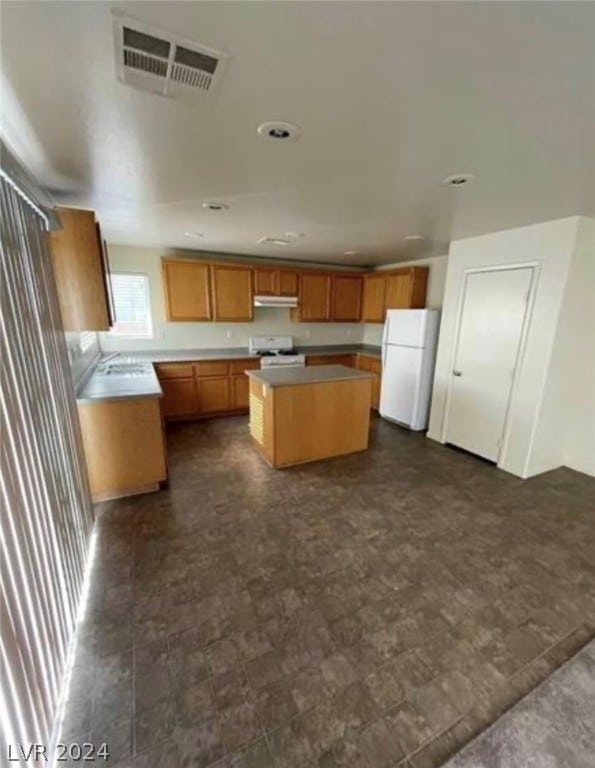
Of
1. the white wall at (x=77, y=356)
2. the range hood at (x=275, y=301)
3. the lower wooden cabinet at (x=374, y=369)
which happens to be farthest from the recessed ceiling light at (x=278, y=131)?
the lower wooden cabinet at (x=374, y=369)

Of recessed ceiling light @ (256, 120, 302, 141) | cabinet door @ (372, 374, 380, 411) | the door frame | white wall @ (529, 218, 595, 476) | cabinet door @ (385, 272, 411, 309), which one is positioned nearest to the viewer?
recessed ceiling light @ (256, 120, 302, 141)

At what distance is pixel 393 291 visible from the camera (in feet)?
17.1

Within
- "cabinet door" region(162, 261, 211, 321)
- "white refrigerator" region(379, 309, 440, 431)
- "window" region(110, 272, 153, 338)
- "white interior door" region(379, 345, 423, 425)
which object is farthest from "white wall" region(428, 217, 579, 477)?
"window" region(110, 272, 153, 338)

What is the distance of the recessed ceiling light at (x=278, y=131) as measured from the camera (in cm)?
151

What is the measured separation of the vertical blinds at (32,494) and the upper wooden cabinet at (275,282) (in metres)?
3.25

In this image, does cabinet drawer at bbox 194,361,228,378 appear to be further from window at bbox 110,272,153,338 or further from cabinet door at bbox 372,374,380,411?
cabinet door at bbox 372,374,380,411

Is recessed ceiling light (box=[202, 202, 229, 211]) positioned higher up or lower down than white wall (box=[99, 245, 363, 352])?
higher up

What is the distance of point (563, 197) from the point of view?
2357 mm

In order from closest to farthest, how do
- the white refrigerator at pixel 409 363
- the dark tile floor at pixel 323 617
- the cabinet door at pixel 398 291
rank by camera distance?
the dark tile floor at pixel 323 617, the white refrigerator at pixel 409 363, the cabinet door at pixel 398 291

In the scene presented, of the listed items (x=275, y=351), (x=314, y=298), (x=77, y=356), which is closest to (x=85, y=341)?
(x=77, y=356)

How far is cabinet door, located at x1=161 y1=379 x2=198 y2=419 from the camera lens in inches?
183

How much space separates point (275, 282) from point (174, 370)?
6.59ft

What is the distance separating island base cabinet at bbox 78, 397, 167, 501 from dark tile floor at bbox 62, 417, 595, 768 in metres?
0.19

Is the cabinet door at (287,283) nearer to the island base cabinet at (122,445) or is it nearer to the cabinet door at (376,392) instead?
the cabinet door at (376,392)
